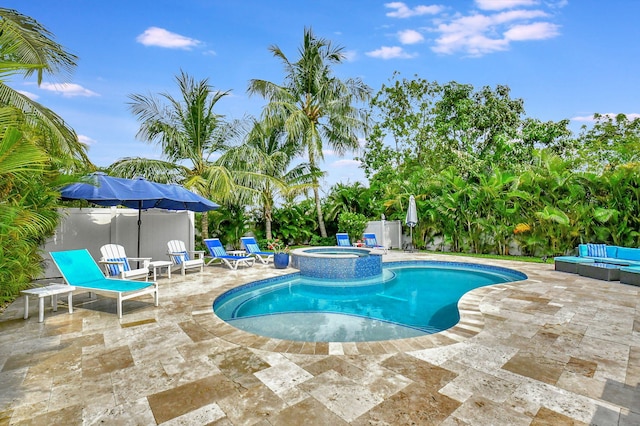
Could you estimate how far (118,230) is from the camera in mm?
10023

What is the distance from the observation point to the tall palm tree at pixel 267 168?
13.9 metres

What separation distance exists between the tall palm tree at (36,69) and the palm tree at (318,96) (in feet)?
33.1

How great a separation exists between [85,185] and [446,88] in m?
21.8

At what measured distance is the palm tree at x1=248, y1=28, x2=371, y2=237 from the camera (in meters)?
16.9

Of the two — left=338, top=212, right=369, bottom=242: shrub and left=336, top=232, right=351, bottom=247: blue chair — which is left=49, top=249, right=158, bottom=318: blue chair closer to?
left=336, top=232, right=351, bottom=247: blue chair

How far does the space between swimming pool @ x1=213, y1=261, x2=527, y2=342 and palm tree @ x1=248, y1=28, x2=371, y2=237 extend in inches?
348

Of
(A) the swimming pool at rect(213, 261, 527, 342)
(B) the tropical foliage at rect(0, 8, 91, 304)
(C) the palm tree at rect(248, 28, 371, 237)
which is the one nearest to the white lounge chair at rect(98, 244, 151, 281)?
(B) the tropical foliage at rect(0, 8, 91, 304)

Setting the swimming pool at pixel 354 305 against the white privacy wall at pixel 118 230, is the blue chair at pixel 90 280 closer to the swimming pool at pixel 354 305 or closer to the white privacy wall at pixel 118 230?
the swimming pool at pixel 354 305

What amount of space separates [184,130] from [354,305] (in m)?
11.1

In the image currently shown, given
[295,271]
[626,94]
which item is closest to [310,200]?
[295,271]

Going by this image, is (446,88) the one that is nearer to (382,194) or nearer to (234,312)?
(382,194)

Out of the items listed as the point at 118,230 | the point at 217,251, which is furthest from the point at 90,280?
the point at 217,251

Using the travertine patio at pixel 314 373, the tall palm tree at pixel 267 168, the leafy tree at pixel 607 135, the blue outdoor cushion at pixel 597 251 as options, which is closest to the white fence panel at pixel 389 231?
the tall palm tree at pixel 267 168

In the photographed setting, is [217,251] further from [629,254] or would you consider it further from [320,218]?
[629,254]
